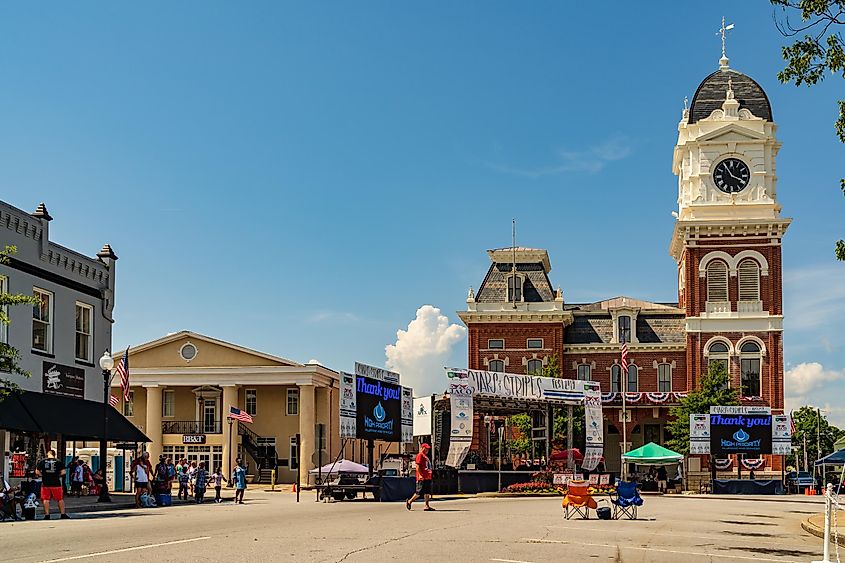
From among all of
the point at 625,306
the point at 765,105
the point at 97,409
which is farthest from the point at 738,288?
the point at 97,409

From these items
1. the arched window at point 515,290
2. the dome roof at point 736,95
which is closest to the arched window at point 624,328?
the arched window at point 515,290

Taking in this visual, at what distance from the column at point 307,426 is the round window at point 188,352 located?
678 cm

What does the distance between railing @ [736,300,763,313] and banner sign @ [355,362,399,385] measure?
129 feet

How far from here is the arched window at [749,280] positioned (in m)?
73.2

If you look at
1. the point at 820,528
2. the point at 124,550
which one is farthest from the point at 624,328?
the point at 124,550

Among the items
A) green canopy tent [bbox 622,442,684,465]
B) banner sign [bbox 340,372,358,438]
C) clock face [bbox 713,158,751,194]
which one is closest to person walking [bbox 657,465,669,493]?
green canopy tent [bbox 622,442,684,465]

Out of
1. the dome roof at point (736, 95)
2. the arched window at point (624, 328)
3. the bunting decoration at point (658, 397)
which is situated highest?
the dome roof at point (736, 95)

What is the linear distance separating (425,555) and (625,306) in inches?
2510

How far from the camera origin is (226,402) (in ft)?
214

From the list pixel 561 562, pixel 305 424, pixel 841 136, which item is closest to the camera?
pixel 561 562

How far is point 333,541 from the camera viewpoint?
16984mm

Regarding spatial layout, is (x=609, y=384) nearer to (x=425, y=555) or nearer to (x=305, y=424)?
(x=305, y=424)

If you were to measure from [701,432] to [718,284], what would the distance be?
2535 centimetres

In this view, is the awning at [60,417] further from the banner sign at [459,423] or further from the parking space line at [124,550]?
the parking space line at [124,550]
